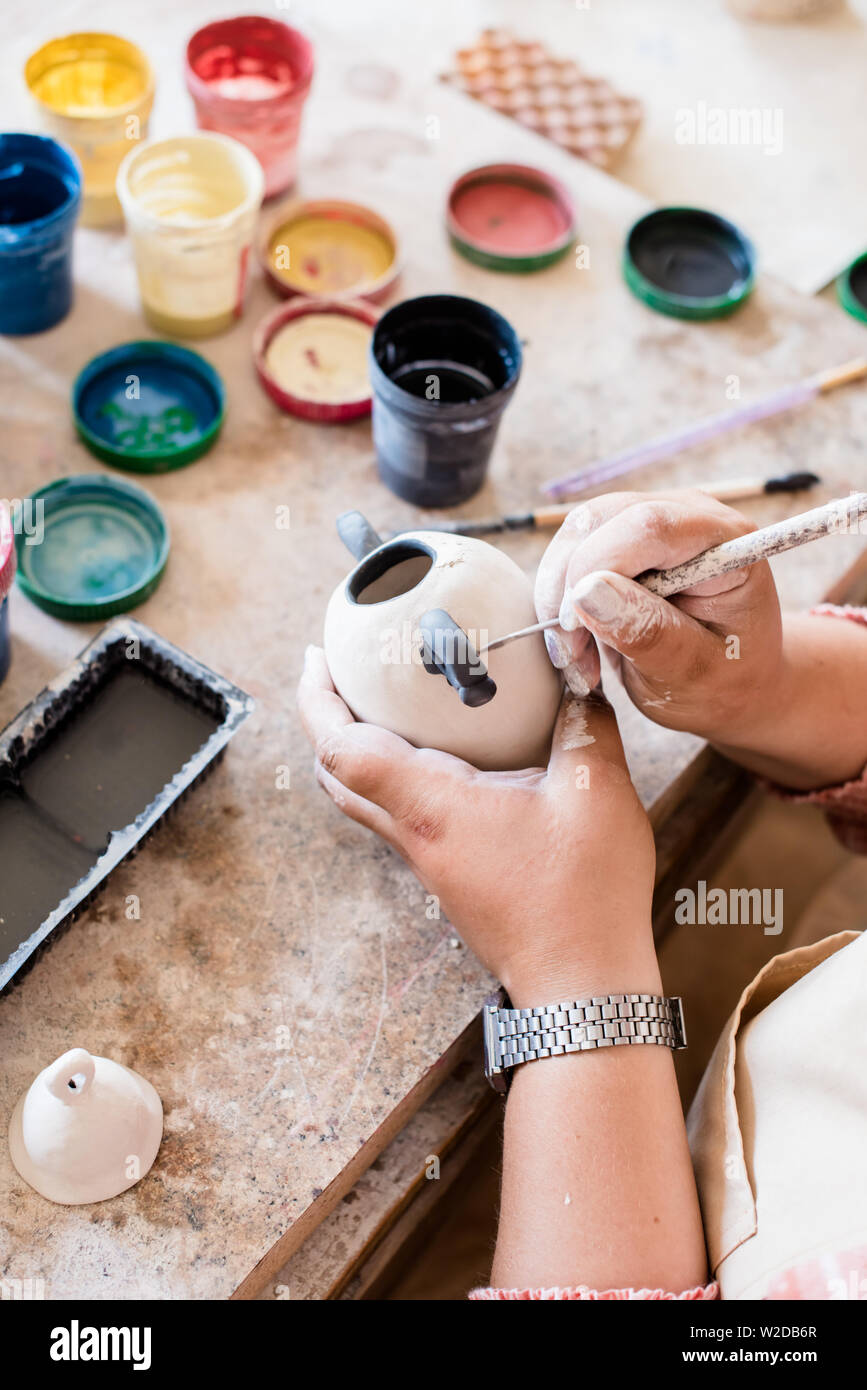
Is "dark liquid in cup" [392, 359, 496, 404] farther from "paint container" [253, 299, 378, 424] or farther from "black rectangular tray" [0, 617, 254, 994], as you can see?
"black rectangular tray" [0, 617, 254, 994]

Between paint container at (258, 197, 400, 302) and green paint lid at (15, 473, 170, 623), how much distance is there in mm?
460

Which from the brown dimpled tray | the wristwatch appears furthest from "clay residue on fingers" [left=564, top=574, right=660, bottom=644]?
the brown dimpled tray

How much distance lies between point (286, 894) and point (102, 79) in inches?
51.1

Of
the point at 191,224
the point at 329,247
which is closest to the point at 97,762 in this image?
the point at 191,224

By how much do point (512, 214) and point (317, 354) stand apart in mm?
456

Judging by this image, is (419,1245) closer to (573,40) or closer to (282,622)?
(282,622)

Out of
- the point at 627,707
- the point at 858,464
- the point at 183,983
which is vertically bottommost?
the point at 183,983

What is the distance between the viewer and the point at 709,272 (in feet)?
5.80

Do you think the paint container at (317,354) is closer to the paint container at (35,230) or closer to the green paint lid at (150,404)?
the green paint lid at (150,404)

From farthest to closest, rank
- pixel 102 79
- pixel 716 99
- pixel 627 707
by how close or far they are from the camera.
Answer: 1. pixel 716 99
2. pixel 102 79
3. pixel 627 707

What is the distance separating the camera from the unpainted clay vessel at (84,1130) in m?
0.93

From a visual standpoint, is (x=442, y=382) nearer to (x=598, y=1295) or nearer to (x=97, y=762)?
(x=97, y=762)
